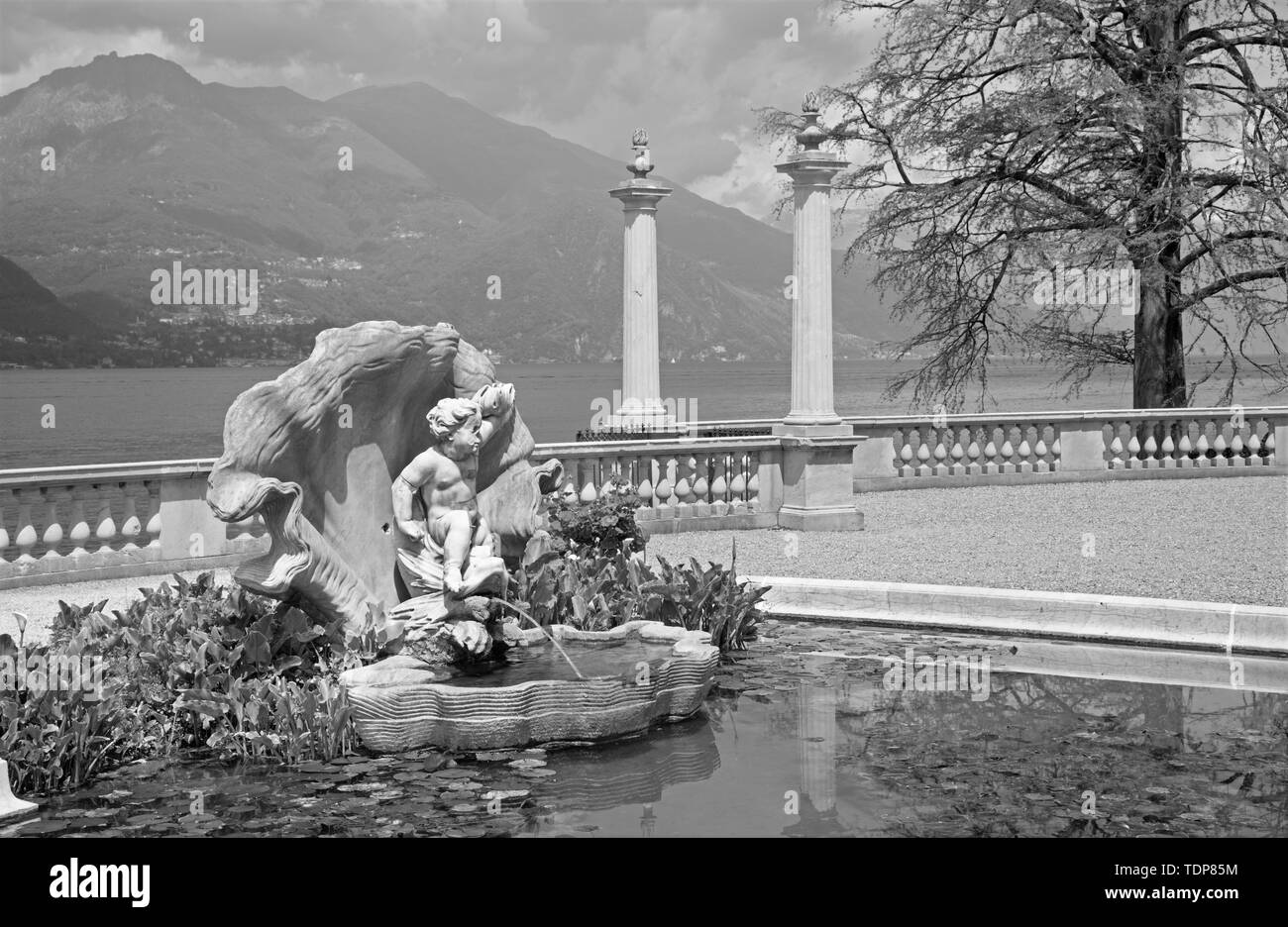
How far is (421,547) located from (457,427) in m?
0.78

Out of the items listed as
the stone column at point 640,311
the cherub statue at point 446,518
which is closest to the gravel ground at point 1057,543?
the stone column at point 640,311

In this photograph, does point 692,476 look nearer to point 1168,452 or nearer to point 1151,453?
point 1151,453

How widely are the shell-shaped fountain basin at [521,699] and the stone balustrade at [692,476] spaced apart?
26.8 ft

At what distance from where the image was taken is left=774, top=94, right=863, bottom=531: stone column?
16.8m

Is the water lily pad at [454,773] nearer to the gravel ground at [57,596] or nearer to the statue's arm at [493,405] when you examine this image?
the statue's arm at [493,405]

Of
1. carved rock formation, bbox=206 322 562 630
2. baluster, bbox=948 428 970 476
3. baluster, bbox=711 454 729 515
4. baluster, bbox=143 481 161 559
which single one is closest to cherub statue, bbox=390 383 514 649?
carved rock formation, bbox=206 322 562 630

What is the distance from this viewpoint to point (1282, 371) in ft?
81.0

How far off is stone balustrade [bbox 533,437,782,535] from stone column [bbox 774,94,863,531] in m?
0.30

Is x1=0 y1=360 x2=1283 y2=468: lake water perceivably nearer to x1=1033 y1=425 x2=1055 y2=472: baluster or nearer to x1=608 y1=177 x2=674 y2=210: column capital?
x1=608 y1=177 x2=674 y2=210: column capital

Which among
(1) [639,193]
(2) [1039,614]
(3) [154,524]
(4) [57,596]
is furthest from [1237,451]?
(4) [57,596]

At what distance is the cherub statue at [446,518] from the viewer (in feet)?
25.6

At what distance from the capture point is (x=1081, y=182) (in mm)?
25438
